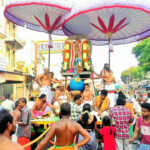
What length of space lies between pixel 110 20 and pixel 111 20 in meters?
0.05

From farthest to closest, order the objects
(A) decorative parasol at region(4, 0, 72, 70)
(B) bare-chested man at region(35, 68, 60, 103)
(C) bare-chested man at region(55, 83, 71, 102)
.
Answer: (A) decorative parasol at region(4, 0, 72, 70) → (B) bare-chested man at region(35, 68, 60, 103) → (C) bare-chested man at region(55, 83, 71, 102)

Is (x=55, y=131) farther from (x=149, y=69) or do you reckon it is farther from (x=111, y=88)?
(x=149, y=69)

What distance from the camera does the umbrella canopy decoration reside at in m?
7.84

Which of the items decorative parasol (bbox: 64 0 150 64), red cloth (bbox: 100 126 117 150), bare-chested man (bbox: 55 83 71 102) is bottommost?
red cloth (bbox: 100 126 117 150)

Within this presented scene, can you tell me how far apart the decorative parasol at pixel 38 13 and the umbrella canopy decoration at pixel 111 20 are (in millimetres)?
610

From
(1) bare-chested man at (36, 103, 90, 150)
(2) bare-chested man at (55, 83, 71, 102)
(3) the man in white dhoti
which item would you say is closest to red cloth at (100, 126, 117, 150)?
(1) bare-chested man at (36, 103, 90, 150)

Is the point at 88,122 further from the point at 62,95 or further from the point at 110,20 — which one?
the point at 110,20

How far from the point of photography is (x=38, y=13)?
33.1 ft

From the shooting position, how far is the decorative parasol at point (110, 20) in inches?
309

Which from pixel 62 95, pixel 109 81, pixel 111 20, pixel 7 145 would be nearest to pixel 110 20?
pixel 111 20

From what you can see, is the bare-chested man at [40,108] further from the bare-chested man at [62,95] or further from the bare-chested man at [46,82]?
the bare-chested man at [46,82]

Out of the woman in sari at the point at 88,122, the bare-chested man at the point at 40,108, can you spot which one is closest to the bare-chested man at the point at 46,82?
the bare-chested man at the point at 40,108

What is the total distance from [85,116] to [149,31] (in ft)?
25.8

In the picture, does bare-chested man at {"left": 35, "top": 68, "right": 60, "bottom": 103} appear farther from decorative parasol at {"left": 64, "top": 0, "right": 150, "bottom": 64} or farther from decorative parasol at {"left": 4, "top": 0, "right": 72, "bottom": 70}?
decorative parasol at {"left": 4, "top": 0, "right": 72, "bottom": 70}
